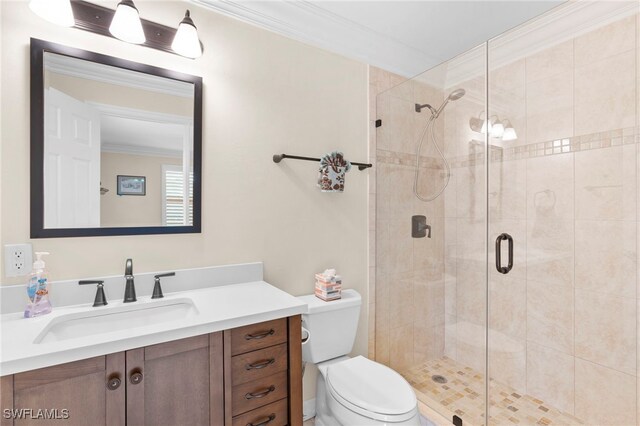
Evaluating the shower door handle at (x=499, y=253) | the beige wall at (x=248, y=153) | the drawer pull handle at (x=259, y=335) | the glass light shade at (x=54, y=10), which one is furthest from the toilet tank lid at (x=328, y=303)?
the glass light shade at (x=54, y=10)

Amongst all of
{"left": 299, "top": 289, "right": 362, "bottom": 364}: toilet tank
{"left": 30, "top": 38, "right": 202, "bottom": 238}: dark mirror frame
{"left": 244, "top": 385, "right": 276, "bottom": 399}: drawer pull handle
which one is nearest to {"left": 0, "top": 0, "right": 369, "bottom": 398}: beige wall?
{"left": 30, "top": 38, "right": 202, "bottom": 238}: dark mirror frame

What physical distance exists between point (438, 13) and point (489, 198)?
3.79ft

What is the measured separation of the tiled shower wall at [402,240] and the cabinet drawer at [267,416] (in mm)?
1047

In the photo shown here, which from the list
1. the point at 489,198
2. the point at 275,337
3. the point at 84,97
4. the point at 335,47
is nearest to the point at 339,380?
the point at 275,337

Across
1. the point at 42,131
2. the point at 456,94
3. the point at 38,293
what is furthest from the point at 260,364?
the point at 456,94

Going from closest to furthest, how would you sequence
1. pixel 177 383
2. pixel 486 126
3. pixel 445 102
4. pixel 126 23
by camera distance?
pixel 177 383, pixel 126 23, pixel 486 126, pixel 445 102

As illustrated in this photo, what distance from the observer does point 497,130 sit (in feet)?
5.99

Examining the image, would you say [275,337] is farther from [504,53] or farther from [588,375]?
[504,53]

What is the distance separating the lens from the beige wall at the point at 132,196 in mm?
1364

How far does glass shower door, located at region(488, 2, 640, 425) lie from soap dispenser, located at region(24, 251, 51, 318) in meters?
2.13

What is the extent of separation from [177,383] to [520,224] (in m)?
1.93

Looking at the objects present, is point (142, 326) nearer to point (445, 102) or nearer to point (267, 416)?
point (267, 416)

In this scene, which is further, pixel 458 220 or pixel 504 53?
pixel 458 220

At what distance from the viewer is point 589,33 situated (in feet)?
5.43
